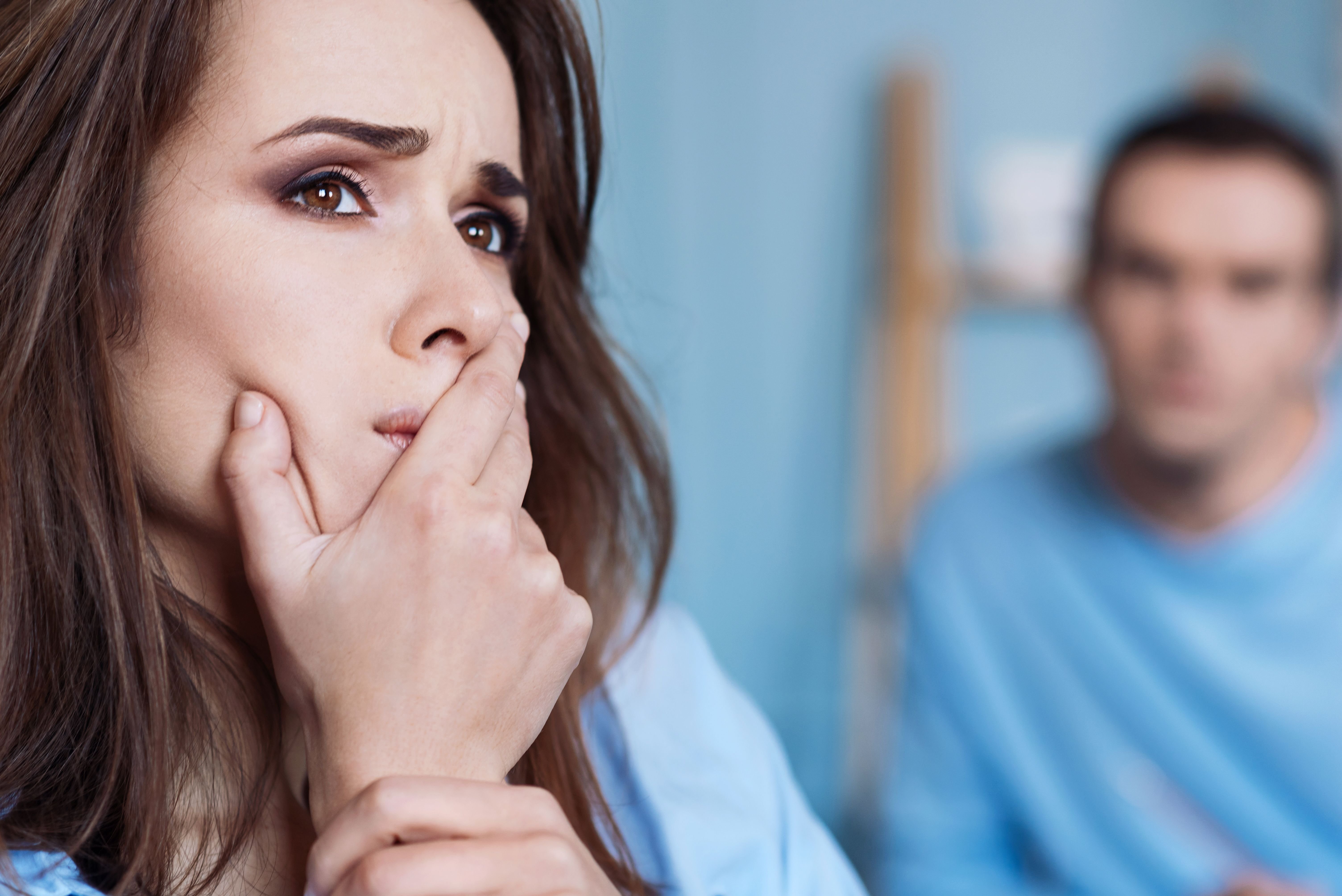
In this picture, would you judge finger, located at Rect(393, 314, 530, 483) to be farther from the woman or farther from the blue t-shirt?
the blue t-shirt

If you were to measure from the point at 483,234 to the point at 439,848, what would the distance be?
38cm

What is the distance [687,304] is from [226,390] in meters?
1.43

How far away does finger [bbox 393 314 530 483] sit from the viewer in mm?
585

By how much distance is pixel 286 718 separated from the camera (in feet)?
2.26

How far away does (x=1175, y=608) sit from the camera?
57.7 inches

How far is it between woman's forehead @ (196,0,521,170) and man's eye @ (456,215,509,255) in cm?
7

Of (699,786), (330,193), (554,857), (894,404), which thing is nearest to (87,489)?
(330,193)

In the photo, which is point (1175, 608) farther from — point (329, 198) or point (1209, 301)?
point (329, 198)

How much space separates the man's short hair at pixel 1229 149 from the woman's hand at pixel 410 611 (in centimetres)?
123

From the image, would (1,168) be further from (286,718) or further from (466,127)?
(286,718)

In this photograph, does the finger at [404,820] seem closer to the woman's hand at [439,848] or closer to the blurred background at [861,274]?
the woman's hand at [439,848]

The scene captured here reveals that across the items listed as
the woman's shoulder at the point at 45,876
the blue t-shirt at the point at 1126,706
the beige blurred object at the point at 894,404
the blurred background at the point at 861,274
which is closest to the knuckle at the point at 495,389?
the woman's shoulder at the point at 45,876

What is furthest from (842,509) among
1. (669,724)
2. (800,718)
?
(669,724)

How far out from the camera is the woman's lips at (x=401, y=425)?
599mm
